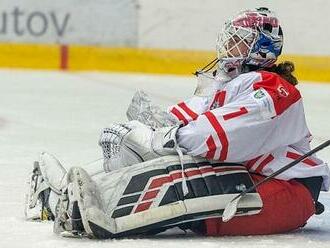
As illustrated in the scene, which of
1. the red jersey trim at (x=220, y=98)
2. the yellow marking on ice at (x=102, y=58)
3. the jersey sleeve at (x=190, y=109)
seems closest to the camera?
the red jersey trim at (x=220, y=98)

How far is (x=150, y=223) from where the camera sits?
110 inches

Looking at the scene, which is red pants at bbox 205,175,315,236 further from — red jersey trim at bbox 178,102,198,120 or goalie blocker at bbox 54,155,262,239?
red jersey trim at bbox 178,102,198,120

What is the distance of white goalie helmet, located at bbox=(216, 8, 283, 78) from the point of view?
118 inches

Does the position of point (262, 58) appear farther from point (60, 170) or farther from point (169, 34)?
point (169, 34)

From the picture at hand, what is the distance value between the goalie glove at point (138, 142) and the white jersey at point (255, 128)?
3cm

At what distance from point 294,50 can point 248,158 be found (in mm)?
5873

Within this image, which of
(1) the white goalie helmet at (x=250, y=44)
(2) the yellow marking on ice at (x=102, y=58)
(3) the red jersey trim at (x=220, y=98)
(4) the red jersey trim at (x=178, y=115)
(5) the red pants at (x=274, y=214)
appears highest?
(1) the white goalie helmet at (x=250, y=44)

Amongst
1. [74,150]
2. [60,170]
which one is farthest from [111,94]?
[60,170]

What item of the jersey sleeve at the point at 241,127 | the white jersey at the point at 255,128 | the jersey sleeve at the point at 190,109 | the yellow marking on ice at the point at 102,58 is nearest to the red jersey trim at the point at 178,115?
Answer: the jersey sleeve at the point at 190,109

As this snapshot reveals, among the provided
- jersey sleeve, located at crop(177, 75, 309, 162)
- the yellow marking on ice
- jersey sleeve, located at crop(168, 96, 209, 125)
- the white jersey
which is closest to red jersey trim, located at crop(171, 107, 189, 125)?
jersey sleeve, located at crop(168, 96, 209, 125)

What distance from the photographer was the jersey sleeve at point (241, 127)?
278 cm

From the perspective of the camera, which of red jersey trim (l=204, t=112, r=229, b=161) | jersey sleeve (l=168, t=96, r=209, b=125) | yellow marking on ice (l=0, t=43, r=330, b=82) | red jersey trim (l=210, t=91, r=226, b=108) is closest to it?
red jersey trim (l=204, t=112, r=229, b=161)

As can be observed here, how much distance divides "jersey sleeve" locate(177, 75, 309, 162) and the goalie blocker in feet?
0.19

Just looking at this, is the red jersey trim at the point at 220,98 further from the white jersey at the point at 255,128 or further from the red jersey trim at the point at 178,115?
the red jersey trim at the point at 178,115
